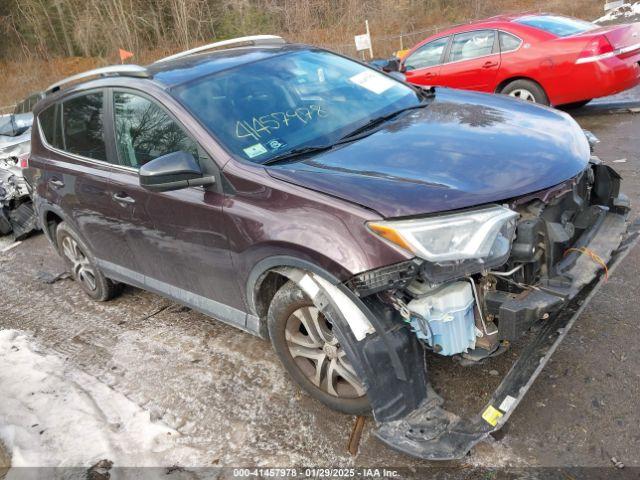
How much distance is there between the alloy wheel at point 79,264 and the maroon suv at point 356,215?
78 centimetres

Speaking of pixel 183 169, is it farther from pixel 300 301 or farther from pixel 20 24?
pixel 20 24

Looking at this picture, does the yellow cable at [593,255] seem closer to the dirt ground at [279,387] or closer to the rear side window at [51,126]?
the dirt ground at [279,387]

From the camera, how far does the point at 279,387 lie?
326 cm

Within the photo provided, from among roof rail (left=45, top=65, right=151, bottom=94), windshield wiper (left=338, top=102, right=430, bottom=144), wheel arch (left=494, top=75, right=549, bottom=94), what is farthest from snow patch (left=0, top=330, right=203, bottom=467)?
wheel arch (left=494, top=75, right=549, bottom=94)

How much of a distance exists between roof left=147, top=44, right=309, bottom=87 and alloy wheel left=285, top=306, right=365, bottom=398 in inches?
64.4

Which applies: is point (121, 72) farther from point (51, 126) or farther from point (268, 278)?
point (268, 278)

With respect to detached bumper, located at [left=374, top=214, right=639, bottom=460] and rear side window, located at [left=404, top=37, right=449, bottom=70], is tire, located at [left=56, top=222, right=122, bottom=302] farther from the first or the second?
rear side window, located at [left=404, top=37, right=449, bottom=70]

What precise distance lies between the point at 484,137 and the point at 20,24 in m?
32.5

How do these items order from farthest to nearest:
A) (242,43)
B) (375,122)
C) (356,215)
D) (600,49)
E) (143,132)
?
(600,49)
(242,43)
(143,132)
(375,122)
(356,215)

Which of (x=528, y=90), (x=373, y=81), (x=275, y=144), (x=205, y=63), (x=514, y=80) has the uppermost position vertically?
(x=205, y=63)

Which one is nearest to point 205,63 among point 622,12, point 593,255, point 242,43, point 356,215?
point 242,43

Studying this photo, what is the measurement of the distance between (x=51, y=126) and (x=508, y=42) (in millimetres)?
6021

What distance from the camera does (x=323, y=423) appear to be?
2908 millimetres

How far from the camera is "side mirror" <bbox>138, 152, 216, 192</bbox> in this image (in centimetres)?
280
